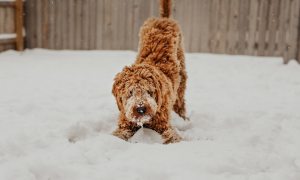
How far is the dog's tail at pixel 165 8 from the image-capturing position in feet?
17.1

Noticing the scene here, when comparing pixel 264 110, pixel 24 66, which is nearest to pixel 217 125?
pixel 264 110

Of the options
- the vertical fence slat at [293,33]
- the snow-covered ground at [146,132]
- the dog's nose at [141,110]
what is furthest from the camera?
the vertical fence slat at [293,33]

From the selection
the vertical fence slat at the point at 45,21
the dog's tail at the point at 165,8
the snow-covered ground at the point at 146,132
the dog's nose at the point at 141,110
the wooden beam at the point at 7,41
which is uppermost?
the dog's tail at the point at 165,8

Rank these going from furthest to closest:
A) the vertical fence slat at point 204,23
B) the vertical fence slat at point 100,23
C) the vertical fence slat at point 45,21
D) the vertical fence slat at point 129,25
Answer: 1. the vertical fence slat at point 45,21
2. the vertical fence slat at point 100,23
3. the vertical fence slat at point 129,25
4. the vertical fence slat at point 204,23

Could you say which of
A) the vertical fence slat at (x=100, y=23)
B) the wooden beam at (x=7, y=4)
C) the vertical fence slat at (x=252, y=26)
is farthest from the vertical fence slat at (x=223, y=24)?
the wooden beam at (x=7, y=4)

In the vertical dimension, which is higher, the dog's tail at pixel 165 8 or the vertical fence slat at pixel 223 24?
the dog's tail at pixel 165 8

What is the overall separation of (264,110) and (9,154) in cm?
313

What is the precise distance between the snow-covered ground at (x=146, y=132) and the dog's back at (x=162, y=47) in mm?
596

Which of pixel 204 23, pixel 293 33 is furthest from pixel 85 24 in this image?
pixel 293 33

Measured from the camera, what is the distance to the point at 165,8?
5266 mm

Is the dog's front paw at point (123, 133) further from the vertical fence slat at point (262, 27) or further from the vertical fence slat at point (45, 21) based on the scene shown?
the vertical fence slat at point (45, 21)

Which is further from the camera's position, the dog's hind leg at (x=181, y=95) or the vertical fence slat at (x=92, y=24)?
the vertical fence slat at (x=92, y=24)

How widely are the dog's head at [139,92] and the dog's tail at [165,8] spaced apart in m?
1.33

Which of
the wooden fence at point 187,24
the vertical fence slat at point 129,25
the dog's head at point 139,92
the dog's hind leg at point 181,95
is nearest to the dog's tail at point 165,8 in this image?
the dog's hind leg at point 181,95
